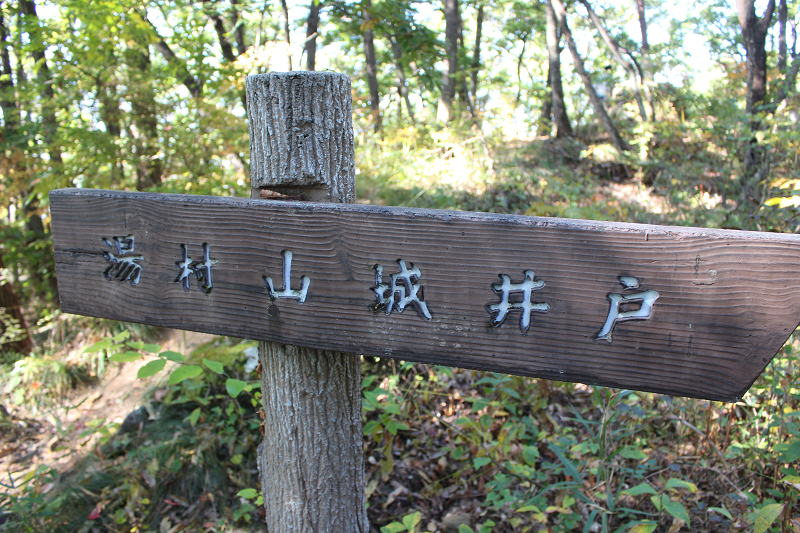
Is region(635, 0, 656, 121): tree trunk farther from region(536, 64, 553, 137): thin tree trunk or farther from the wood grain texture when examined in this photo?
the wood grain texture

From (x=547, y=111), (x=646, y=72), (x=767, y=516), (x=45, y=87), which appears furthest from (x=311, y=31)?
(x=547, y=111)

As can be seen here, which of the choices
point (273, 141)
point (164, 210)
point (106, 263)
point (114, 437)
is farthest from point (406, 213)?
point (114, 437)

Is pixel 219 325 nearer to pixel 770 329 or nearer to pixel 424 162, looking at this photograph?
pixel 770 329

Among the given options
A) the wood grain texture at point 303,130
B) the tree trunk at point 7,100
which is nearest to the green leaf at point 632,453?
the wood grain texture at point 303,130

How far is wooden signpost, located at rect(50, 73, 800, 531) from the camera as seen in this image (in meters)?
0.85

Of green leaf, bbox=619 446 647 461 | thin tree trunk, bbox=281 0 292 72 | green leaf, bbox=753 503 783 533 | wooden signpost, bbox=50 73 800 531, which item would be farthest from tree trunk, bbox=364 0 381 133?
green leaf, bbox=753 503 783 533

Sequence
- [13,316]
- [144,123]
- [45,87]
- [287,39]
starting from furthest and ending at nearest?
1. [13,316]
2. [45,87]
3. [287,39]
4. [144,123]

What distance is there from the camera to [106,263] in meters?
1.33

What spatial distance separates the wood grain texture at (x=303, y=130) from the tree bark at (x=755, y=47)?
535cm

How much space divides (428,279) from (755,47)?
19.2 ft

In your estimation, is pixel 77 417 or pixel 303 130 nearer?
pixel 303 130

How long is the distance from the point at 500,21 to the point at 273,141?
20.5 m

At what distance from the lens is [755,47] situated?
16.6ft

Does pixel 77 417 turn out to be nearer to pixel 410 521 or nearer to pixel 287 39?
pixel 410 521
